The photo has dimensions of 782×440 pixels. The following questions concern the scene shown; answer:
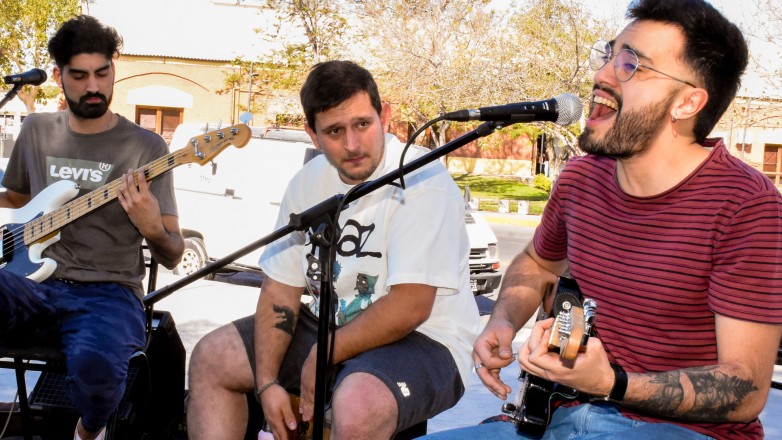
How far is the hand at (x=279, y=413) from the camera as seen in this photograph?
309 cm

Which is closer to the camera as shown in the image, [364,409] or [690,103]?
[690,103]

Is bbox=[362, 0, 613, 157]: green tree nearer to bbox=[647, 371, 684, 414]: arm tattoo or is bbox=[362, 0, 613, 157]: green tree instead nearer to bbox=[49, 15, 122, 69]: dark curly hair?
bbox=[49, 15, 122, 69]: dark curly hair

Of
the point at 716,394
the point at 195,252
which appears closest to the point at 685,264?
the point at 716,394

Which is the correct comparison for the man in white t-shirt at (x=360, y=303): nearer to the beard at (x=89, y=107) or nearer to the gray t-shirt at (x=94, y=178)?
the gray t-shirt at (x=94, y=178)

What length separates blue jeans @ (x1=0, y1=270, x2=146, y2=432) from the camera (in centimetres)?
350

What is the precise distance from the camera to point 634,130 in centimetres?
247

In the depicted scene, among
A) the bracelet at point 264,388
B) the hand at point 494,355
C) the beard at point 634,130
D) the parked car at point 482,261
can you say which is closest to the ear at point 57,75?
the bracelet at point 264,388

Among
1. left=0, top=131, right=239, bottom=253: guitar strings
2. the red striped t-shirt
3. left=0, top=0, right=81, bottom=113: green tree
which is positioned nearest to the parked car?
left=0, top=131, right=239, bottom=253: guitar strings

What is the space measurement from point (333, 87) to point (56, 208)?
5.06 ft

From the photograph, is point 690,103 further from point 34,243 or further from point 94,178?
point 34,243

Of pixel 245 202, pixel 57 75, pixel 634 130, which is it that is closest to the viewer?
pixel 634 130

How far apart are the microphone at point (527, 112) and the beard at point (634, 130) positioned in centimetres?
13

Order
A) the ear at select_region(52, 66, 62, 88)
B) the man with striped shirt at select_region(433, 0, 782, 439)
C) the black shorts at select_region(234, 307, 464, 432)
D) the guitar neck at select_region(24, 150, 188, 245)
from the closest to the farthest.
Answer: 1. the man with striped shirt at select_region(433, 0, 782, 439)
2. the black shorts at select_region(234, 307, 464, 432)
3. the guitar neck at select_region(24, 150, 188, 245)
4. the ear at select_region(52, 66, 62, 88)

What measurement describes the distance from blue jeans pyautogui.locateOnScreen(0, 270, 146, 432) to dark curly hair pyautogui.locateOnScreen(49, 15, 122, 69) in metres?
1.05
